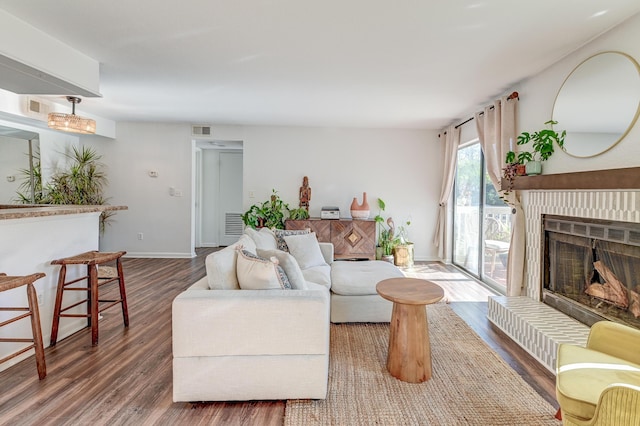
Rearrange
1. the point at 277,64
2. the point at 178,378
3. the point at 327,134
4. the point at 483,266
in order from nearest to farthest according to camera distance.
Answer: the point at 178,378 < the point at 277,64 < the point at 483,266 < the point at 327,134

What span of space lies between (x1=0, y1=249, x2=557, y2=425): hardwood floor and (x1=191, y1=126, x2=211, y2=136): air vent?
3.37 meters

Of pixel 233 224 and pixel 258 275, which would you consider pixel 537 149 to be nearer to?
pixel 258 275

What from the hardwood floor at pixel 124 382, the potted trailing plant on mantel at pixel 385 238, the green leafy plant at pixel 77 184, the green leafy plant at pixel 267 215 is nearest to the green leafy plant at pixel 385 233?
the potted trailing plant on mantel at pixel 385 238

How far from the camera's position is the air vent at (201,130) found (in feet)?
18.5

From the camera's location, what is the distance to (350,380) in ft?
6.65

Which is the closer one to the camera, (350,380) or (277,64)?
(350,380)

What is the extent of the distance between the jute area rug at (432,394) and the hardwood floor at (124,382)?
0.50 feet

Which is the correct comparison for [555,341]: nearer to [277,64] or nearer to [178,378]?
[178,378]

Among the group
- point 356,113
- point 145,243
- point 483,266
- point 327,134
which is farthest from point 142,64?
point 483,266

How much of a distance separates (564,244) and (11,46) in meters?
4.59

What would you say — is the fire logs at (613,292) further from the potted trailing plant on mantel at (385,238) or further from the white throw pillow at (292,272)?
the potted trailing plant on mantel at (385,238)

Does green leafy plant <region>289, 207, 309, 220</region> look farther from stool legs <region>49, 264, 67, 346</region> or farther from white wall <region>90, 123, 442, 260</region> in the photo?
stool legs <region>49, 264, 67, 346</region>

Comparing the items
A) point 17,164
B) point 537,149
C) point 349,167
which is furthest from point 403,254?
point 17,164

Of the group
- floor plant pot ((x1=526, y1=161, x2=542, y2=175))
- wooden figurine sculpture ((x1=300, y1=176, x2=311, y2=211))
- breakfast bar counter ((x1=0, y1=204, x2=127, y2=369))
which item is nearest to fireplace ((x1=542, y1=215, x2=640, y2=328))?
floor plant pot ((x1=526, y1=161, x2=542, y2=175))
